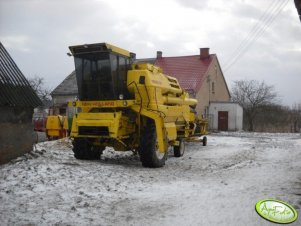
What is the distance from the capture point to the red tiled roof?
3628 cm

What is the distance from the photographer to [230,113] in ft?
120

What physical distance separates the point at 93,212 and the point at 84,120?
573 cm

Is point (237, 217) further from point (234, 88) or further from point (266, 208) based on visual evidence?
point (234, 88)

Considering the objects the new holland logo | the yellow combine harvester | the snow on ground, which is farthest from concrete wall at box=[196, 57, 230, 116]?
the new holland logo

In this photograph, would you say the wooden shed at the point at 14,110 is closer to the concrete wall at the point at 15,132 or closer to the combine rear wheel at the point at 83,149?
the concrete wall at the point at 15,132

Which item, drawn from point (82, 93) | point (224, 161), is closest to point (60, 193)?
point (82, 93)

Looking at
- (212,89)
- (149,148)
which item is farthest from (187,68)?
(149,148)

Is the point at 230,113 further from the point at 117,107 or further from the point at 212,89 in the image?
the point at 117,107

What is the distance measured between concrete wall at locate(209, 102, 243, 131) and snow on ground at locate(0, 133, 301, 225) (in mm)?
24155

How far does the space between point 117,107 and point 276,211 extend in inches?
265

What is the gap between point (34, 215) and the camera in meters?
6.39

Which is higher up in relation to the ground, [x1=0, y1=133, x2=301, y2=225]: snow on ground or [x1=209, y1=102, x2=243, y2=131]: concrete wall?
[x1=209, y1=102, x2=243, y2=131]: concrete wall

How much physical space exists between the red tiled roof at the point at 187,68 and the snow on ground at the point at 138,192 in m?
24.1

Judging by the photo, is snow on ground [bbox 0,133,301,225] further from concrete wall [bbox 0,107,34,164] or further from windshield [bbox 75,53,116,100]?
windshield [bbox 75,53,116,100]
